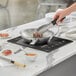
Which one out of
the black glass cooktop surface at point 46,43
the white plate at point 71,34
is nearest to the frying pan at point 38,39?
the black glass cooktop surface at point 46,43

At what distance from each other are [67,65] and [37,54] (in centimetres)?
25

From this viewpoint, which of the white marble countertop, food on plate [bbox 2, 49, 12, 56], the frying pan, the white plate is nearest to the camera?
the white marble countertop

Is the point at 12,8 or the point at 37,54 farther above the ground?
the point at 37,54

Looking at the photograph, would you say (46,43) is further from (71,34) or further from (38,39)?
(71,34)

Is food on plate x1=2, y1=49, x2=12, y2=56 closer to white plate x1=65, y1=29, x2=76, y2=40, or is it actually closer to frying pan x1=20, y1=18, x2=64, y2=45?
frying pan x1=20, y1=18, x2=64, y2=45

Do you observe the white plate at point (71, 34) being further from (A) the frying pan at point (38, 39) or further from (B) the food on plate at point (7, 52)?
(B) the food on plate at point (7, 52)

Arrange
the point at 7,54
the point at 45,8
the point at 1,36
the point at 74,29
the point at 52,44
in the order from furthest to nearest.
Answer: the point at 45,8 → the point at 74,29 → the point at 1,36 → the point at 52,44 → the point at 7,54

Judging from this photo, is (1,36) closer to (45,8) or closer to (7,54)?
(7,54)

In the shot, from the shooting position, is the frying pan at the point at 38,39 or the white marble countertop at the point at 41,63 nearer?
the white marble countertop at the point at 41,63

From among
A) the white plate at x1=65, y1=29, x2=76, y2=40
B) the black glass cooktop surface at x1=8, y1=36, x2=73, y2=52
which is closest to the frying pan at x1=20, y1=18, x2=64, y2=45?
the black glass cooktop surface at x1=8, y1=36, x2=73, y2=52

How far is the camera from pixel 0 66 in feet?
3.59

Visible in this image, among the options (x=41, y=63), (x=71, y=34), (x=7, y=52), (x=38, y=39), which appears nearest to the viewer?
(x=41, y=63)

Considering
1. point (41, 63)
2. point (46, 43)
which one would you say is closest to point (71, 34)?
point (46, 43)

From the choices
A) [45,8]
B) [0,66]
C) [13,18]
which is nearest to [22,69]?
[0,66]
